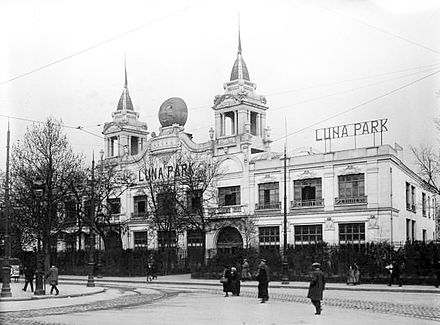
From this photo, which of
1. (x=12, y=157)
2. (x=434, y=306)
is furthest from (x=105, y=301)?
(x=12, y=157)

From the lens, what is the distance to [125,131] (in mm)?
74562

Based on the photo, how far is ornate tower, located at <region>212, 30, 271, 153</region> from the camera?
60969 mm

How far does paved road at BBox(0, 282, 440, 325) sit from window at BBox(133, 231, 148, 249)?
133 ft

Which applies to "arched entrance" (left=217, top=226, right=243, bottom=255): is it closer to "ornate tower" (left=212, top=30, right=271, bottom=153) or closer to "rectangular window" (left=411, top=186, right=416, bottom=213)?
"ornate tower" (left=212, top=30, right=271, bottom=153)

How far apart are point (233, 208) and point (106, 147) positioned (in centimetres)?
2223

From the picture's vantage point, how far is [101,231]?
6097cm

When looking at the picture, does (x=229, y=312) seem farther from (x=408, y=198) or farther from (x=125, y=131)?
(x=125, y=131)

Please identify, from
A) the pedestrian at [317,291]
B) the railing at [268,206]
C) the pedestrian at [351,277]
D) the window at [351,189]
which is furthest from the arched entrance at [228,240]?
the pedestrian at [317,291]

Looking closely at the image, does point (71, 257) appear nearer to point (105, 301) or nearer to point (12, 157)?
point (12, 157)

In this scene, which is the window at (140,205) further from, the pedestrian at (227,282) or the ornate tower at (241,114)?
the pedestrian at (227,282)

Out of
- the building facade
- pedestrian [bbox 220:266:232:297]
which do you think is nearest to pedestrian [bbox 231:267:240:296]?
pedestrian [bbox 220:266:232:297]

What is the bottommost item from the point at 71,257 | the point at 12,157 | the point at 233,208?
the point at 71,257

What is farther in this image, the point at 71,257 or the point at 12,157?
the point at 71,257

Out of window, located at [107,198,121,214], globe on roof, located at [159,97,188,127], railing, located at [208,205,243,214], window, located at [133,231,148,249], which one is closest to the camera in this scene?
railing, located at [208,205,243,214]
